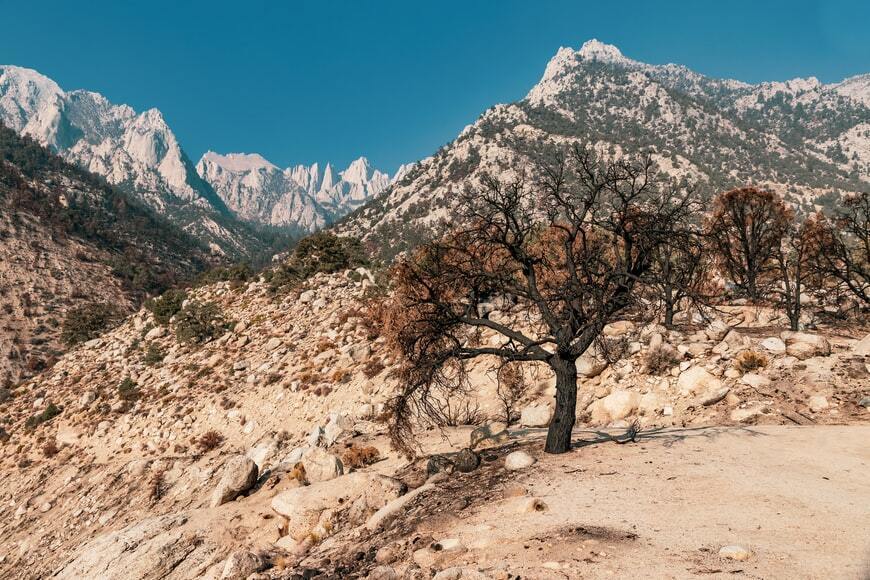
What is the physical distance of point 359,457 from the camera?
11.7 meters

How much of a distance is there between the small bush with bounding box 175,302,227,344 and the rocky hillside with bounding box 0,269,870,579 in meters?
0.12

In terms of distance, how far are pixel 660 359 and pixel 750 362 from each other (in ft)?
8.06

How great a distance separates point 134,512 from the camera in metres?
13.4

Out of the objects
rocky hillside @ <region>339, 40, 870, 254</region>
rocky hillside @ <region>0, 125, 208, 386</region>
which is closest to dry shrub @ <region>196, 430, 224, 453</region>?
rocky hillside @ <region>0, 125, 208, 386</region>

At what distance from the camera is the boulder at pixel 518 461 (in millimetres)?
8688

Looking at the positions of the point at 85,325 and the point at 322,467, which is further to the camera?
the point at 85,325

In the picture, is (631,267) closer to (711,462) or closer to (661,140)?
(711,462)

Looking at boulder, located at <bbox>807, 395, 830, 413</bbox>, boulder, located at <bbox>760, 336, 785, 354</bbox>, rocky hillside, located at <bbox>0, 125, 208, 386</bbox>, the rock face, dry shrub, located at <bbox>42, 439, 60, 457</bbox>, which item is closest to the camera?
the rock face

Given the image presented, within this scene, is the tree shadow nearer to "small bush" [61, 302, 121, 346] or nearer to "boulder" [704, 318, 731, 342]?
"boulder" [704, 318, 731, 342]

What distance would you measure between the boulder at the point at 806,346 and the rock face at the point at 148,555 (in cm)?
1691

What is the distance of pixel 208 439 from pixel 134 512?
3682mm

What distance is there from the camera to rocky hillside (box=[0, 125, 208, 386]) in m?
51.4

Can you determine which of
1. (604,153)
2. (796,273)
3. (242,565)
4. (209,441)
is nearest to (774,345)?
(796,273)

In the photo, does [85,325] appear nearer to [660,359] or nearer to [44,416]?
[44,416]
